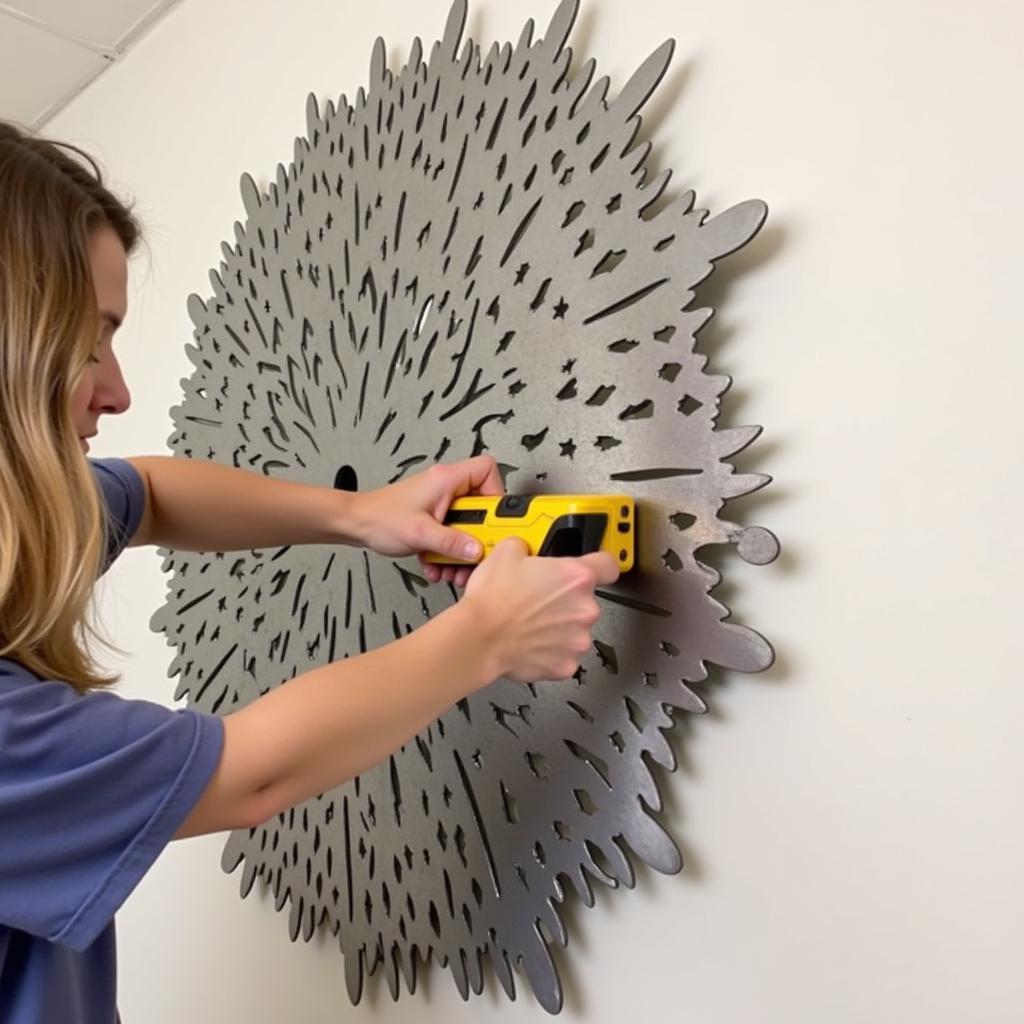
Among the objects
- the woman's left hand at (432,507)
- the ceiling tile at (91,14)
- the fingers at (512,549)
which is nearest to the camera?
the fingers at (512,549)

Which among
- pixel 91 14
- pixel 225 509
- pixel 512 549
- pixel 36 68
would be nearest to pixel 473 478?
pixel 512 549

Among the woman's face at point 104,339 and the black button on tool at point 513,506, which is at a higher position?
the woman's face at point 104,339

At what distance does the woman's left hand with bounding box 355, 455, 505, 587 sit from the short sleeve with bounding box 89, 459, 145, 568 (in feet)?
0.68

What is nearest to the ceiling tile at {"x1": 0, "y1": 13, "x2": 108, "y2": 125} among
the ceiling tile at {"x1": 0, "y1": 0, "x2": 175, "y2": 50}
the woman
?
the ceiling tile at {"x1": 0, "y1": 0, "x2": 175, "y2": 50}

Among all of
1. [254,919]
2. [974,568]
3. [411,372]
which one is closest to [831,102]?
[974,568]

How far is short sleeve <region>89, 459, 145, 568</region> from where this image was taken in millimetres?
728

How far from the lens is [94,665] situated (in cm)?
64

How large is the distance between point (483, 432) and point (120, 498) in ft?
0.96

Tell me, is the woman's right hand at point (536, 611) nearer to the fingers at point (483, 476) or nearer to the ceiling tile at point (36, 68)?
the fingers at point (483, 476)

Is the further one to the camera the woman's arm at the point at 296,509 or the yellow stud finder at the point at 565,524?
the woman's arm at the point at 296,509

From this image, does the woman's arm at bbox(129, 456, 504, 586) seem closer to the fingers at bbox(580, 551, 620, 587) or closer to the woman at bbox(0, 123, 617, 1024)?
the woman at bbox(0, 123, 617, 1024)

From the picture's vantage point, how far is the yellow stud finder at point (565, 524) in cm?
54

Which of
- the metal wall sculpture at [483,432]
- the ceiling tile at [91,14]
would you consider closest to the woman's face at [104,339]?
the metal wall sculpture at [483,432]

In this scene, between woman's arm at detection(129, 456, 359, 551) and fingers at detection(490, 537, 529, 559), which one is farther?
woman's arm at detection(129, 456, 359, 551)
